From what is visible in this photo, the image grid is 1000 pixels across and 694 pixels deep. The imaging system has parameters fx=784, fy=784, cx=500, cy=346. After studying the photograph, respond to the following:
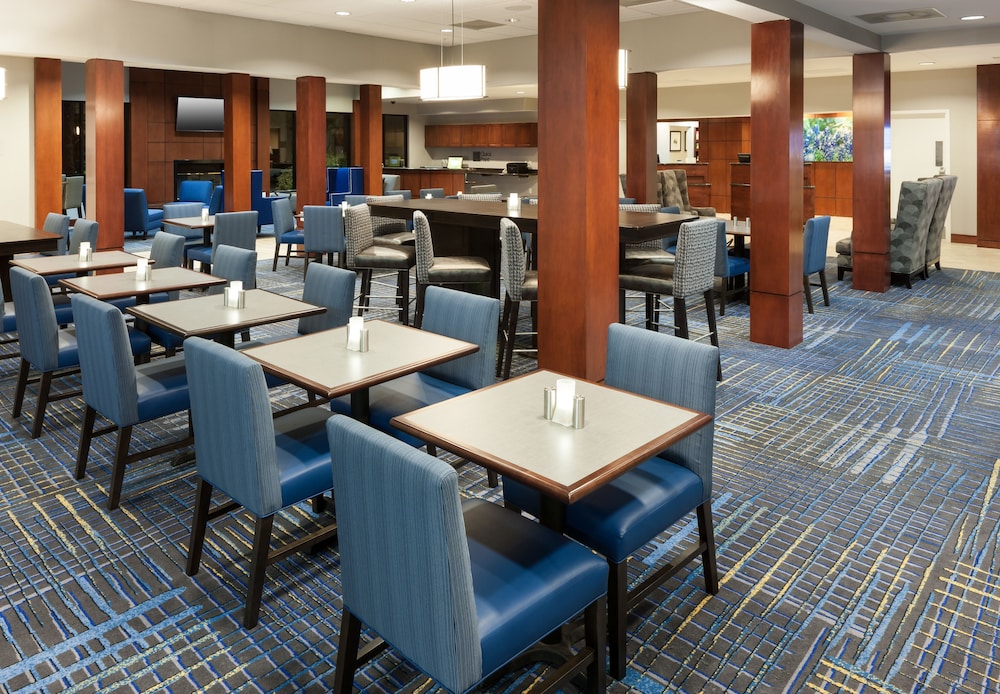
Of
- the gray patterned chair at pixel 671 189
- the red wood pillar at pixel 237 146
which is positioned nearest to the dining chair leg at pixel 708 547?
the gray patterned chair at pixel 671 189

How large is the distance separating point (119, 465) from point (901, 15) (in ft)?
23.0

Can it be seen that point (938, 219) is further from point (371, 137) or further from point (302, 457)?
point (302, 457)

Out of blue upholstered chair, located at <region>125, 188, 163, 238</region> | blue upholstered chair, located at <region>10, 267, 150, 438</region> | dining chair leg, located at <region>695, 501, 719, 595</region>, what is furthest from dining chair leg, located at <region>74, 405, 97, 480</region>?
blue upholstered chair, located at <region>125, 188, 163, 238</region>

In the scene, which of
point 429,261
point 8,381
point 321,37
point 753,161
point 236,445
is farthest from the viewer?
point 321,37

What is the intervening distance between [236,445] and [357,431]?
2.91 ft

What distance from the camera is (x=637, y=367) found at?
2.85 m

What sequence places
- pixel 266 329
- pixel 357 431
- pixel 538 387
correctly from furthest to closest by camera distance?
pixel 266 329 → pixel 538 387 → pixel 357 431

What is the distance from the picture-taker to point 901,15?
6.78 metres

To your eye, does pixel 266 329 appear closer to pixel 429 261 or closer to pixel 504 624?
pixel 429 261

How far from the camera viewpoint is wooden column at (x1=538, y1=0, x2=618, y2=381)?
12.2 ft

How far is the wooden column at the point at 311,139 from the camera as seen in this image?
10547mm

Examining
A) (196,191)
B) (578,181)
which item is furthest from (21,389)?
(196,191)

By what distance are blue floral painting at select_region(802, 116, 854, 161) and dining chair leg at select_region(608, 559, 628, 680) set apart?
51.9 feet

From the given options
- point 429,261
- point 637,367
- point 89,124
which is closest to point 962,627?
point 637,367
